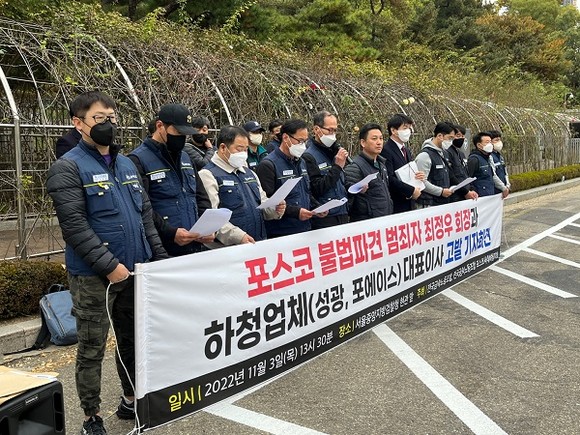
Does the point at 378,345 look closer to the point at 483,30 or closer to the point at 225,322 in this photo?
the point at 225,322

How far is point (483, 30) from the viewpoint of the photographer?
123 feet

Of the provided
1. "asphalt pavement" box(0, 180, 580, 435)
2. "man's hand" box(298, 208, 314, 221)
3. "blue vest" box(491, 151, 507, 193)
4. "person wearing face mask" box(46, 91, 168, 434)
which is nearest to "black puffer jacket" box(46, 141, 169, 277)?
"person wearing face mask" box(46, 91, 168, 434)

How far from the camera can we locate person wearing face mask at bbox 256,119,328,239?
4812 mm

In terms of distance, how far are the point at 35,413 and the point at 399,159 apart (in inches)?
193

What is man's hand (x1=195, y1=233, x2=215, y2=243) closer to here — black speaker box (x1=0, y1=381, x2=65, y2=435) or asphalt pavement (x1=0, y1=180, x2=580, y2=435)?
asphalt pavement (x1=0, y1=180, x2=580, y2=435)

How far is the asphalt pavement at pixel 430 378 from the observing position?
3.40m

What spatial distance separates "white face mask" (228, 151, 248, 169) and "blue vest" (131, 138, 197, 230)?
1.35 feet

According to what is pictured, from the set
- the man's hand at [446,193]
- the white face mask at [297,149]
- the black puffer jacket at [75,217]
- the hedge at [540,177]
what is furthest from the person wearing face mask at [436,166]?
the hedge at [540,177]

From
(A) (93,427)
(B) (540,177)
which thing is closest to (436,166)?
(A) (93,427)

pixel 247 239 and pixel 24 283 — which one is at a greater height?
pixel 247 239

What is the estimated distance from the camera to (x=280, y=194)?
13.8 ft

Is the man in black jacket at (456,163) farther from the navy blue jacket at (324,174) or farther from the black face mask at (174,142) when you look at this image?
the black face mask at (174,142)

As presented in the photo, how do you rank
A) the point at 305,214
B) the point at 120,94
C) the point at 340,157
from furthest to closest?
the point at 120,94
the point at 340,157
the point at 305,214

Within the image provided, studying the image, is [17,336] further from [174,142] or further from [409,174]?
[409,174]
